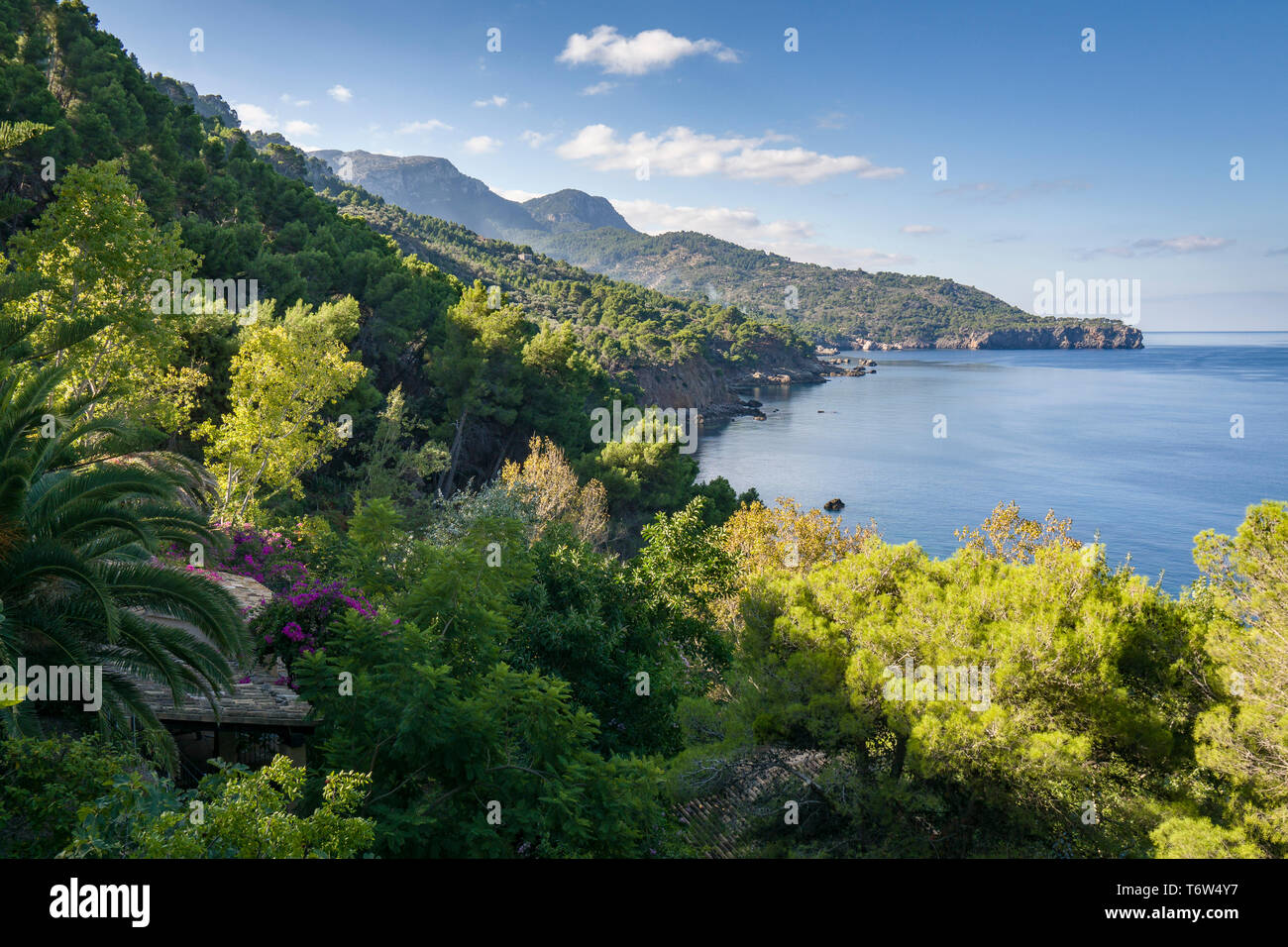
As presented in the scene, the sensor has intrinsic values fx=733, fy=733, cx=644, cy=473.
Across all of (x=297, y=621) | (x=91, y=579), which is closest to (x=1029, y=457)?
(x=297, y=621)

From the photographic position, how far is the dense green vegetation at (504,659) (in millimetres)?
7281

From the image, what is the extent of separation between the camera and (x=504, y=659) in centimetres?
1188

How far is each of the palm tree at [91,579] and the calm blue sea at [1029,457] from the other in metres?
22.6

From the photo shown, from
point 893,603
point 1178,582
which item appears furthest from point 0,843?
point 1178,582

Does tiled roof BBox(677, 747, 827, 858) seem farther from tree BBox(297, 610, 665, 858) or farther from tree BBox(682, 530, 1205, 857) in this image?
tree BBox(297, 610, 665, 858)

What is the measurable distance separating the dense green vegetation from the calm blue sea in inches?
470

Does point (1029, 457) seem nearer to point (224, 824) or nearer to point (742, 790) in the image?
point (742, 790)

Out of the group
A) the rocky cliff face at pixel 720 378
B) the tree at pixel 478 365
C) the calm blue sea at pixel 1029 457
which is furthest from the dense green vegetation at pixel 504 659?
the rocky cliff face at pixel 720 378

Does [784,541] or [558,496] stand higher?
[558,496]

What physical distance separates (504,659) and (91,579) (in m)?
5.96

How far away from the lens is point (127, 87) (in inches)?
1260

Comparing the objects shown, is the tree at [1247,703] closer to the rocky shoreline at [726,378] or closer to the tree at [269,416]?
the tree at [269,416]

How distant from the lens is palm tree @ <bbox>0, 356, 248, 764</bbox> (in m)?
7.45
